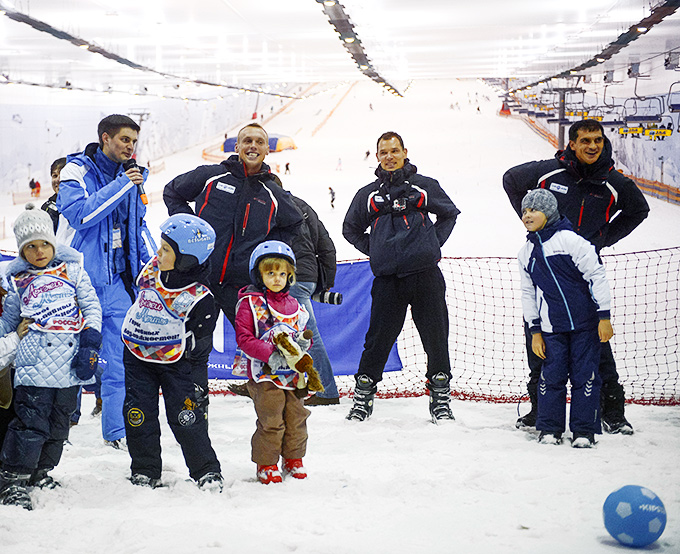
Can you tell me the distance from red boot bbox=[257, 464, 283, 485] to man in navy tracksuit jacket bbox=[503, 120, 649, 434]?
158 centimetres

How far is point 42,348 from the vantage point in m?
3.18

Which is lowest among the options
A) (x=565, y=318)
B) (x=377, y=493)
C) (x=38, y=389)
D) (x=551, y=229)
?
(x=377, y=493)

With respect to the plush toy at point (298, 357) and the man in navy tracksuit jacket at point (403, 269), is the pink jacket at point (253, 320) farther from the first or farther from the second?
the man in navy tracksuit jacket at point (403, 269)

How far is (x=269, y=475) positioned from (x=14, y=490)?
1.04 m

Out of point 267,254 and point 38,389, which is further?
point 267,254

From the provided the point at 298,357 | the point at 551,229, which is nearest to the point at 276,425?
the point at 298,357

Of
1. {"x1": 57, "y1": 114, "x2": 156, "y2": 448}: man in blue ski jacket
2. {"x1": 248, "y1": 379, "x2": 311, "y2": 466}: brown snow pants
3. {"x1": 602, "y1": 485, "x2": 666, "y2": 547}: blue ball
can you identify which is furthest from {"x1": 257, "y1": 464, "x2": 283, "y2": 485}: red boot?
{"x1": 602, "y1": 485, "x2": 666, "y2": 547}: blue ball

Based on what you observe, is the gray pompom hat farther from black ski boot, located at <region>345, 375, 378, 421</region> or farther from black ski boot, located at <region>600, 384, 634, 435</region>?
black ski boot, located at <region>345, 375, 378, 421</region>

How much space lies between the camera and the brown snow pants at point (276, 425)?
3.39 m

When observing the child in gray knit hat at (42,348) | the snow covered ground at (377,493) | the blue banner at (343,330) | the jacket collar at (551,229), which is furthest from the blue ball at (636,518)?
the blue banner at (343,330)

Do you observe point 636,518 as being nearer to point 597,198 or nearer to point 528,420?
point 528,420

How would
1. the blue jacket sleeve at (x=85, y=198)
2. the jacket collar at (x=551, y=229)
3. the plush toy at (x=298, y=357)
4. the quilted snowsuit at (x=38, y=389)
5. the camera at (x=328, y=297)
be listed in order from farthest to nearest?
1. the camera at (x=328, y=297)
2. the jacket collar at (x=551, y=229)
3. the blue jacket sleeve at (x=85, y=198)
4. the plush toy at (x=298, y=357)
5. the quilted snowsuit at (x=38, y=389)

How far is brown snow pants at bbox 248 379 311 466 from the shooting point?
3391 millimetres

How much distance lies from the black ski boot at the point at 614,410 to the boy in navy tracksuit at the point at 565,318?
0.27 metres
